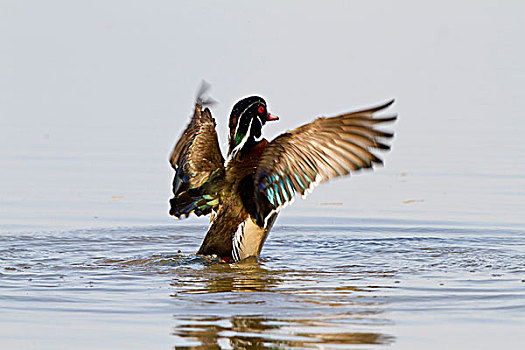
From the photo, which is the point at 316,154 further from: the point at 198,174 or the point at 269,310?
the point at 269,310

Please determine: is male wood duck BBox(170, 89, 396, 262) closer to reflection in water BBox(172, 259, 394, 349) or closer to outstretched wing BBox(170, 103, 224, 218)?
outstretched wing BBox(170, 103, 224, 218)

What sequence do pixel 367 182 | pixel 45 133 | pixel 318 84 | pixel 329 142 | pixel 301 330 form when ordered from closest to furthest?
pixel 301 330
pixel 329 142
pixel 367 182
pixel 45 133
pixel 318 84

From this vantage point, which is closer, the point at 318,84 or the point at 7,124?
the point at 7,124

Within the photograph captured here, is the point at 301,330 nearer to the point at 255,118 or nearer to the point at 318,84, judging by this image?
the point at 255,118

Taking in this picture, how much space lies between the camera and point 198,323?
738 centimetres

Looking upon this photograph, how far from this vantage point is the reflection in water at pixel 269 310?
6958 mm

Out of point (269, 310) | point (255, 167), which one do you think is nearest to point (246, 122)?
point (255, 167)

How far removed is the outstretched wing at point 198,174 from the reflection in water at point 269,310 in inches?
22.5

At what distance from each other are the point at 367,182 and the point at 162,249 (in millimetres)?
4168

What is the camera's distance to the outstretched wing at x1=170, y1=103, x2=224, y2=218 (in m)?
9.80

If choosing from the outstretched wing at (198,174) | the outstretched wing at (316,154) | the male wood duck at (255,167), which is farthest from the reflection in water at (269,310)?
the outstretched wing at (316,154)

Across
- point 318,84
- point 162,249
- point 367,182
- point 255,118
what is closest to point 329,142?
point 255,118

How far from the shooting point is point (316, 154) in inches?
360

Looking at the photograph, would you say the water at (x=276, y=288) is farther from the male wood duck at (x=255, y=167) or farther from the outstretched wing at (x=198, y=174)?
the outstretched wing at (x=198, y=174)
